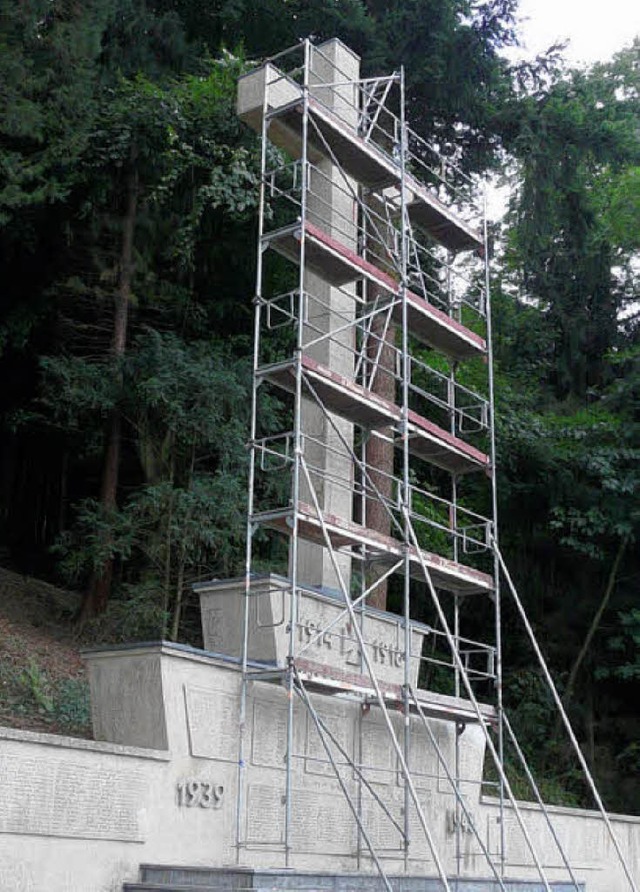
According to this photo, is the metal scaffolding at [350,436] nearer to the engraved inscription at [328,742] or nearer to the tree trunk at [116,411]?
the engraved inscription at [328,742]

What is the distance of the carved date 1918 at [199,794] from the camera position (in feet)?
34.0

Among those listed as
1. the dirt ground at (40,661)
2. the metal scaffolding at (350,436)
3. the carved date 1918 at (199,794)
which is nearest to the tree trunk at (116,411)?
the dirt ground at (40,661)

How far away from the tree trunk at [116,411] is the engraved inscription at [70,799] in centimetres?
756

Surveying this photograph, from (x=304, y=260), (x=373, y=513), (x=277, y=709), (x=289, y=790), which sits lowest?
(x=289, y=790)

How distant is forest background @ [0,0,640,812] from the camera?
17.0 metres

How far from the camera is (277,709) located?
38.2 feet

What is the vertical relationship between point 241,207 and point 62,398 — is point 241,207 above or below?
above

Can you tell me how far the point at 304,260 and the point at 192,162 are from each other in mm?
6091

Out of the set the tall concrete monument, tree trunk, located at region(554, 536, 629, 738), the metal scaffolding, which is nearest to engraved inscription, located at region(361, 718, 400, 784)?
the tall concrete monument

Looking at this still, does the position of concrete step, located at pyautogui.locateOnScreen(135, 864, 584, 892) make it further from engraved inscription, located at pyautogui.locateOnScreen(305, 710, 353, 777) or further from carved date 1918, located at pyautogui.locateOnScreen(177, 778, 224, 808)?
engraved inscription, located at pyautogui.locateOnScreen(305, 710, 353, 777)

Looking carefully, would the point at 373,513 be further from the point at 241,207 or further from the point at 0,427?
the point at 0,427

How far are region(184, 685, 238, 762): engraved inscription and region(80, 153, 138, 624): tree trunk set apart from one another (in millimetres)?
6438

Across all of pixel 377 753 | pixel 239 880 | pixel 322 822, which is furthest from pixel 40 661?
pixel 239 880

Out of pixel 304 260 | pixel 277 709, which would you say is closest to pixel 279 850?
pixel 277 709
